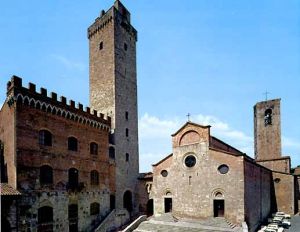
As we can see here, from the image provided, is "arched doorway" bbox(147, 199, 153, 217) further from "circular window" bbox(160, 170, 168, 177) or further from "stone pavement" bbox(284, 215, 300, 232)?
"stone pavement" bbox(284, 215, 300, 232)

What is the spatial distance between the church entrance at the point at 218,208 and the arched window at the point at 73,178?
505 inches

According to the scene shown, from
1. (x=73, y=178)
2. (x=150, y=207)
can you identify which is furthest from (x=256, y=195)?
(x=73, y=178)

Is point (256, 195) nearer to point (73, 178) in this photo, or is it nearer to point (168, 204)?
point (168, 204)

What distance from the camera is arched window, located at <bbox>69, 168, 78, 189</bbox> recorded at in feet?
77.5

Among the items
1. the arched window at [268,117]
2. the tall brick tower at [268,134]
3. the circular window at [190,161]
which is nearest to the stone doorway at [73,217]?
the circular window at [190,161]

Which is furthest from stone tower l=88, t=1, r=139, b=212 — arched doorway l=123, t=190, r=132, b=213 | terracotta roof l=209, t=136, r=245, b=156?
terracotta roof l=209, t=136, r=245, b=156

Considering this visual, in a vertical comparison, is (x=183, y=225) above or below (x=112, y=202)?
below

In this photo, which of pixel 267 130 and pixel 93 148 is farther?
pixel 267 130

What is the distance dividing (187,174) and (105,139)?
30.2ft

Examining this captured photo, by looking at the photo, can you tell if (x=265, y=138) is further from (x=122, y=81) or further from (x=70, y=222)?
(x=70, y=222)

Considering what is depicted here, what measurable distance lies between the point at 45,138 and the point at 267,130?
32.0 metres

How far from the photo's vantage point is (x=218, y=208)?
24.6 meters

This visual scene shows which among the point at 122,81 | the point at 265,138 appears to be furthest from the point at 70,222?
the point at 265,138

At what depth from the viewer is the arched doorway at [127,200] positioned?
3087 centimetres
